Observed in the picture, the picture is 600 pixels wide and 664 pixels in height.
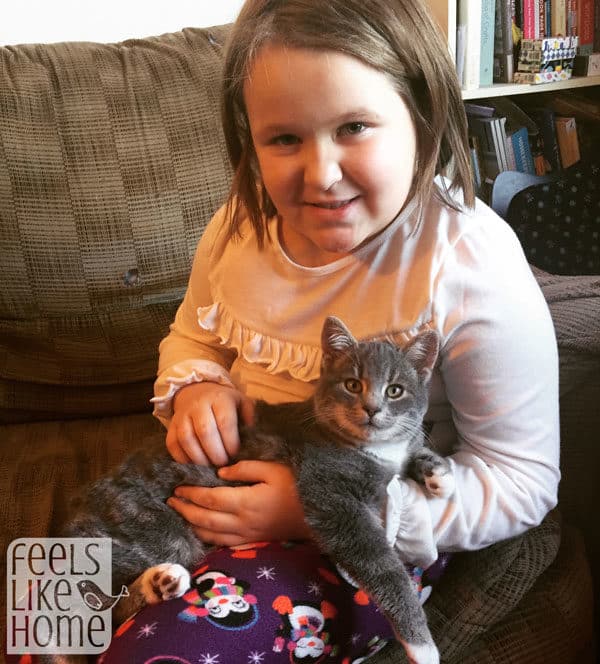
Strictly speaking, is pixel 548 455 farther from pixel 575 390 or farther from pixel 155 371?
pixel 155 371

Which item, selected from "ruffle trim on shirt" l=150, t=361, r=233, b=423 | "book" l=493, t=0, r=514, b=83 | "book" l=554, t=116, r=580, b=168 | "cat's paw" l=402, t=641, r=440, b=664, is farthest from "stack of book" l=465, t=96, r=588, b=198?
"cat's paw" l=402, t=641, r=440, b=664

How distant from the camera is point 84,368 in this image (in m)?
1.46

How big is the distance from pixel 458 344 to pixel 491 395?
0.08m

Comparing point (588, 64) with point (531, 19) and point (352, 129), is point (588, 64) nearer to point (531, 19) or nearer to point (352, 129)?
point (531, 19)

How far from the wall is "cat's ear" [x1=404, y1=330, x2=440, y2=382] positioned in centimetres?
137

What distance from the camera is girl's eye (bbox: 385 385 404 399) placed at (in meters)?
0.90

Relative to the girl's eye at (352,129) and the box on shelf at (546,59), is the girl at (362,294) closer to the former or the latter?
the girl's eye at (352,129)

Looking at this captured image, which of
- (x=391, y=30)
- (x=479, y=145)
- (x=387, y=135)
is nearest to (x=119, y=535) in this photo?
(x=387, y=135)

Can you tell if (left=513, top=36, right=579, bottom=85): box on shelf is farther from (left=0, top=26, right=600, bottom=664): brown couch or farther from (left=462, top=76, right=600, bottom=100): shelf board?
(left=0, top=26, right=600, bottom=664): brown couch

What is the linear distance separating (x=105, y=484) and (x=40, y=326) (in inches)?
23.0

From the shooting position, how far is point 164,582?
0.83 m

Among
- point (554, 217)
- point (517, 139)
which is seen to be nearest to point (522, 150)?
point (517, 139)

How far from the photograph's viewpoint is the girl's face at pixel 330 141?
2.59ft

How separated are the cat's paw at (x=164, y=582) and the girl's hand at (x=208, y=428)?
0.15 m
